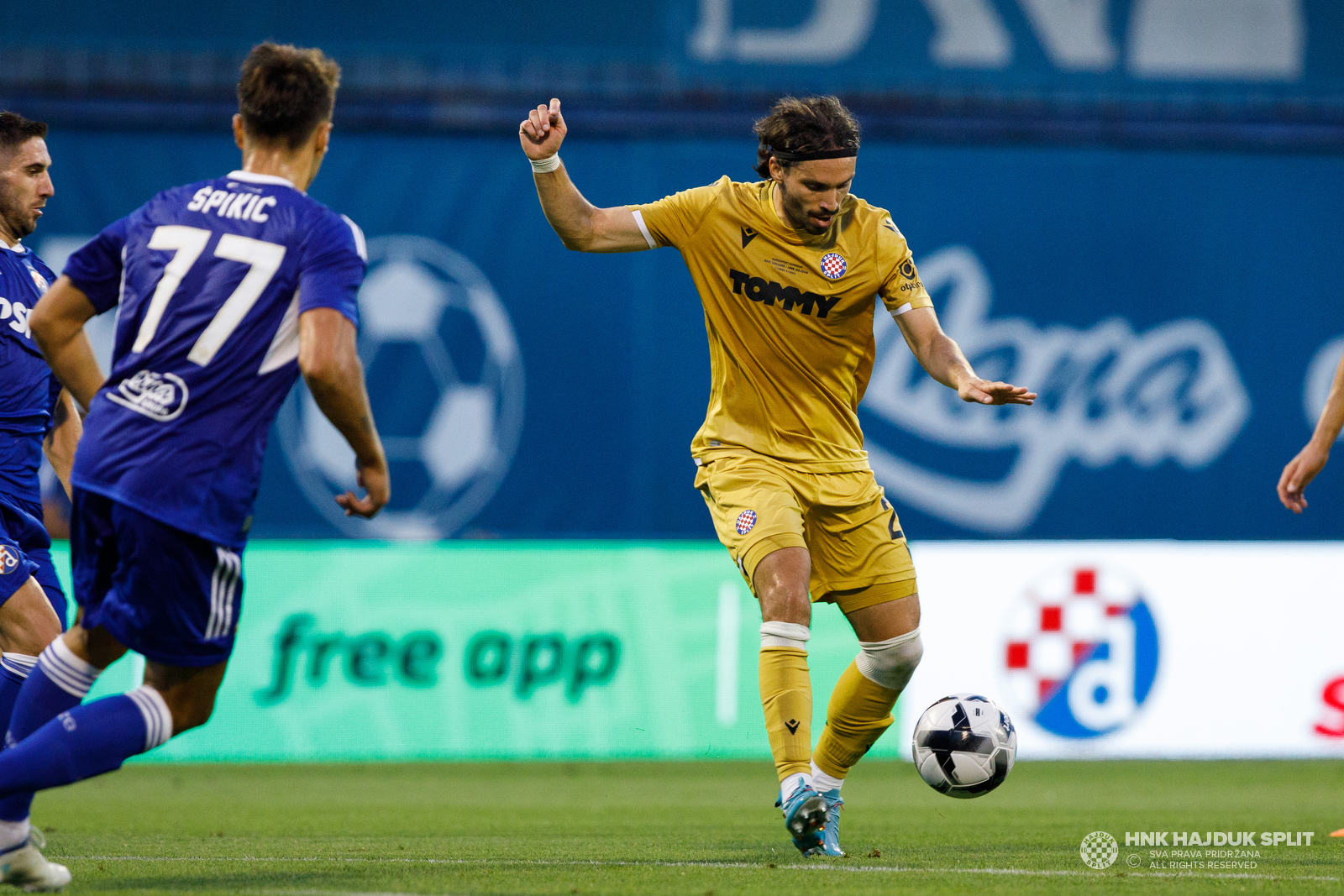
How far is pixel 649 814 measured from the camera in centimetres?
725

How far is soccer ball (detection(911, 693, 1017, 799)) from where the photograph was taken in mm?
5559

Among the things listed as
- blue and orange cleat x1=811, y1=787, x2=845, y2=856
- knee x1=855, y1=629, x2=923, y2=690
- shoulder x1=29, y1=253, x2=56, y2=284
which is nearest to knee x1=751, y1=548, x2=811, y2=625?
knee x1=855, y1=629, x2=923, y2=690

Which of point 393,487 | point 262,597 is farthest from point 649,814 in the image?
point 393,487

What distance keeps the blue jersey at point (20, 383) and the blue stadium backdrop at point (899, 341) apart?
26.4 ft

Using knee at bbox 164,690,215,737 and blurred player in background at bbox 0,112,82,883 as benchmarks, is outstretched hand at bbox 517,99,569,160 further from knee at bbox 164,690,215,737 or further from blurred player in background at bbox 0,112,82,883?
knee at bbox 164,690,215,737

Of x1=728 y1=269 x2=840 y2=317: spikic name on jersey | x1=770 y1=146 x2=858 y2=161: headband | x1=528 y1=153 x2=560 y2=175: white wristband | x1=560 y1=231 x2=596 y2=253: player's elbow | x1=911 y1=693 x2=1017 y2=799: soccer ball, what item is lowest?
x1=911 y1=693 x2=1017 y2=799: soccer ball

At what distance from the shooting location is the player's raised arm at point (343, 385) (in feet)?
12.8

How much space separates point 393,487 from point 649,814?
7.11 m

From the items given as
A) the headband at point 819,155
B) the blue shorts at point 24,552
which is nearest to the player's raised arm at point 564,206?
the headband at point 819,155

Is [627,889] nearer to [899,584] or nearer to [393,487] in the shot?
[899,584]

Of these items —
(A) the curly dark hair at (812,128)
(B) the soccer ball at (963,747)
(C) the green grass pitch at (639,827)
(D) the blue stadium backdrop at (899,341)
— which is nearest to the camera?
(C) the green grass pitch at (639,827)

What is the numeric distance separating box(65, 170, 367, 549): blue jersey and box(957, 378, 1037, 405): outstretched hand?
5.93ft

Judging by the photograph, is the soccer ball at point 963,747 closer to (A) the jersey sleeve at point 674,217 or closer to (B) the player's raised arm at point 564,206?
(A) the jersey sleeve at point 674,217

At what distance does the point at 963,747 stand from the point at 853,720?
403 mm
